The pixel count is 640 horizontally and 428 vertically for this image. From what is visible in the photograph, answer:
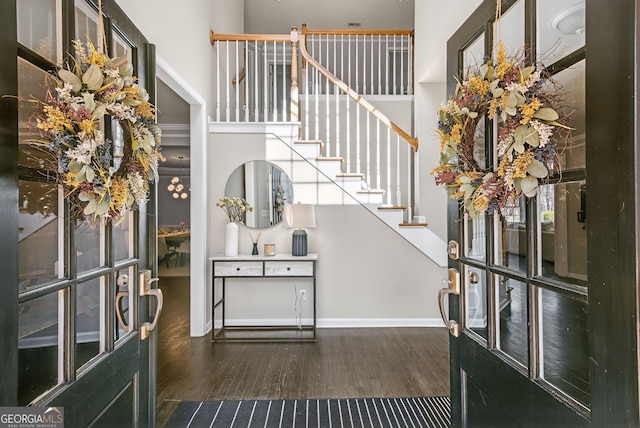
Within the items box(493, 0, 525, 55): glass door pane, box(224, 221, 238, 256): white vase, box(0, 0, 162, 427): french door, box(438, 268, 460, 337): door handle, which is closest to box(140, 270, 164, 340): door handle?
box(0, 0, 162, 427): french door

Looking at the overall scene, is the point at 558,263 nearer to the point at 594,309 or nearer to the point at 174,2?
the point at 594,309

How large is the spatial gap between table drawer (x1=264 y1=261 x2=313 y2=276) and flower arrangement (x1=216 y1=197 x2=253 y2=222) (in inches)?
27.3

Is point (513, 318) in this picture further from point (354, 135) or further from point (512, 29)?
point (354, 135)

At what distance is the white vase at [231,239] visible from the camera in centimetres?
393

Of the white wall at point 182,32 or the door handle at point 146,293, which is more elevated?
the white wall at point 182,32

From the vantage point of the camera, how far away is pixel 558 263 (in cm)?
107

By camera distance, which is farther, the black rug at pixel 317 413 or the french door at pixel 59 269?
the black rug at pixel 317 413

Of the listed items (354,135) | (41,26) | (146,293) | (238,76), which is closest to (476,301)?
(146,293)

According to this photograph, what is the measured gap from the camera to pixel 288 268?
382 cm

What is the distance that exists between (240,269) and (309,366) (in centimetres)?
127

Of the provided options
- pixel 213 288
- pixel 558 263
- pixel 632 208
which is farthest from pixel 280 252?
pixel 632 208

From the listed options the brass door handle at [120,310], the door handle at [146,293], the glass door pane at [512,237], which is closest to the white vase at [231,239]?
the door handle at [146,293]

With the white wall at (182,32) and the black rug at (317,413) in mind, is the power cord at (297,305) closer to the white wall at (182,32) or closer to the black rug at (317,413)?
Result: the black rug at (317,413)

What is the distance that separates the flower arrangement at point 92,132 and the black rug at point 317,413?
1626mm
